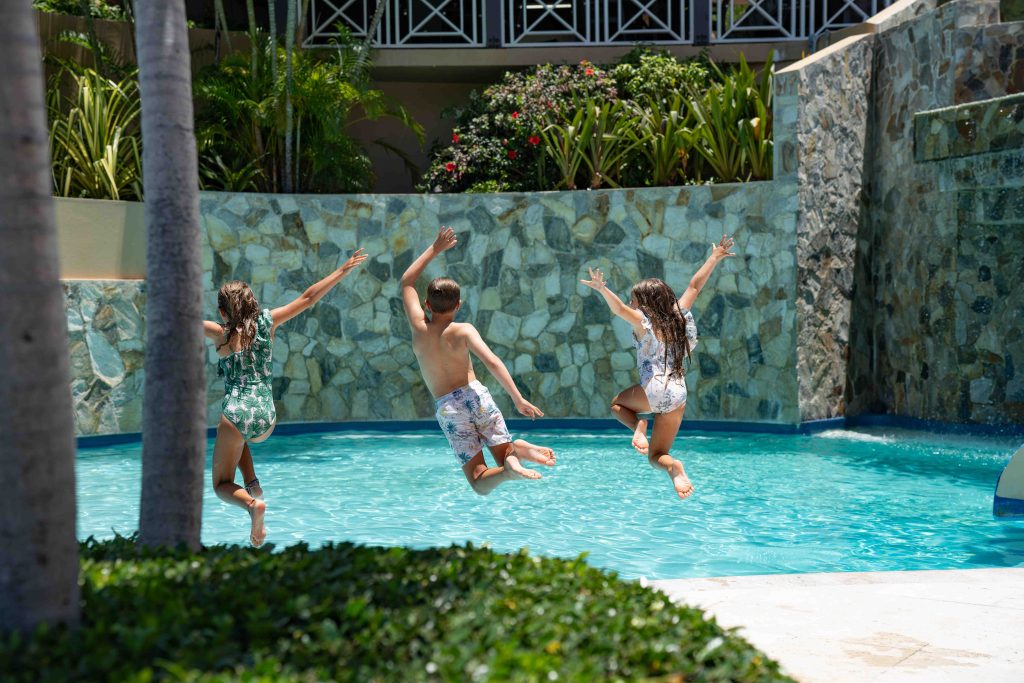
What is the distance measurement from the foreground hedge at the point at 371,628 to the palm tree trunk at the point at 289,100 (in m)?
10.7

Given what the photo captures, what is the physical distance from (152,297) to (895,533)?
5.97m

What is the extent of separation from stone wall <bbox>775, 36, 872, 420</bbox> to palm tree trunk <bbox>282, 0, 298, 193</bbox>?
5.67 meters

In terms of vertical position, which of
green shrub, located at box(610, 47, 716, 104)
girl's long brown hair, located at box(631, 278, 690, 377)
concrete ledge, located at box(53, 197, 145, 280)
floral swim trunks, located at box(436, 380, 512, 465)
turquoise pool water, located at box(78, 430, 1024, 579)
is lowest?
turquoise pool water, located at box(78, 430, 1024, 579)

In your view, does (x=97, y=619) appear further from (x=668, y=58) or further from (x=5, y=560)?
(x=668, y=58)

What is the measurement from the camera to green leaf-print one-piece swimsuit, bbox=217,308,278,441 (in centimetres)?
689

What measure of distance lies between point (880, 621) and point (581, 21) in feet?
48.6

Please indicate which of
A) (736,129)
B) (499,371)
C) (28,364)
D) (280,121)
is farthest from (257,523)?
(736,129)

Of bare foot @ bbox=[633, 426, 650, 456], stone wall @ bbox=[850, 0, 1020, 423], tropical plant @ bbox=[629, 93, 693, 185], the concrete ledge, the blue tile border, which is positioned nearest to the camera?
bare foot @ bbox=[633, 426, 650, 456]

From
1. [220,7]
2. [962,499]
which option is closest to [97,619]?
[962,499]

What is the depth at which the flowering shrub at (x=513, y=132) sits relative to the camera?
14875mm

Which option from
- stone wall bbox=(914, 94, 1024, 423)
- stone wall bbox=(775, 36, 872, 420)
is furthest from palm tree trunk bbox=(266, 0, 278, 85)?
stone wall bbox=(914, 94, 1024, 423)

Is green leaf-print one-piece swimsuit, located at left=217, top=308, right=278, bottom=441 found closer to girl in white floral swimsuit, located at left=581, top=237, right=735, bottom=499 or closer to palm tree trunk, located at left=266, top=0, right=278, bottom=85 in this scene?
girl in white floral swimsuit, located at left=581, top=237, right=735, bottom=499

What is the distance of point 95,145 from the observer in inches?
515

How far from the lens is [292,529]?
8562 mm
